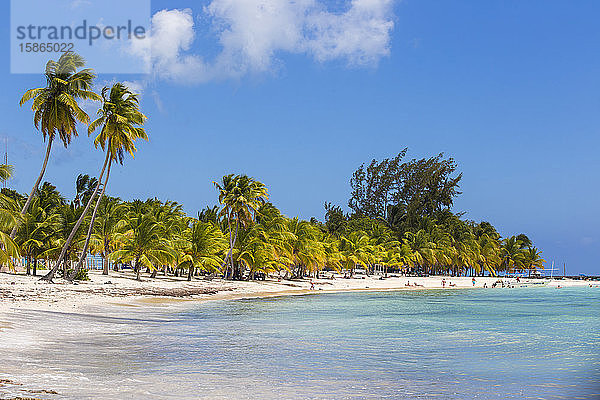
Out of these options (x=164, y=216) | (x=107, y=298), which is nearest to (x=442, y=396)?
(x=107, y=298)

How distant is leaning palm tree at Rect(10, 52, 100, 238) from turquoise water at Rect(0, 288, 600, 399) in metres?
12.0

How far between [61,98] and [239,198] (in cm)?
2188

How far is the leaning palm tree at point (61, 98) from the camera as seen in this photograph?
2880 cm

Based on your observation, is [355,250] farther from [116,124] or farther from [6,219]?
[6,219]

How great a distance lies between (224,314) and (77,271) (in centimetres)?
1385

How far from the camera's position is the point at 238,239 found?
4947 cm

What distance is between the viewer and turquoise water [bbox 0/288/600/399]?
30.3ft

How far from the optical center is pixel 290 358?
42.3 ft

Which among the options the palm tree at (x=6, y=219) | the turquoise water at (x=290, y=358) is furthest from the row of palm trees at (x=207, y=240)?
the turquoise water at (x=290, y=358)

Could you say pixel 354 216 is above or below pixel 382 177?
below

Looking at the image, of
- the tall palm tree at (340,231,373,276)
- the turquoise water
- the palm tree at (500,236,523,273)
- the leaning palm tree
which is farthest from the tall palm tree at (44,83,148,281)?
the palm tree at (500,236,523,273)

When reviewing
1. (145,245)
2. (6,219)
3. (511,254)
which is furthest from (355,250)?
(6,219)

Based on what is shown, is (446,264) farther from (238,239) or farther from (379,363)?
(379,363)

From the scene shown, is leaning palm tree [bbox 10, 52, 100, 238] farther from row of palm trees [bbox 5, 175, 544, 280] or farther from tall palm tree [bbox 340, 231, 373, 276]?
tall palm tree [bbox 340, 231, 373, 276]
